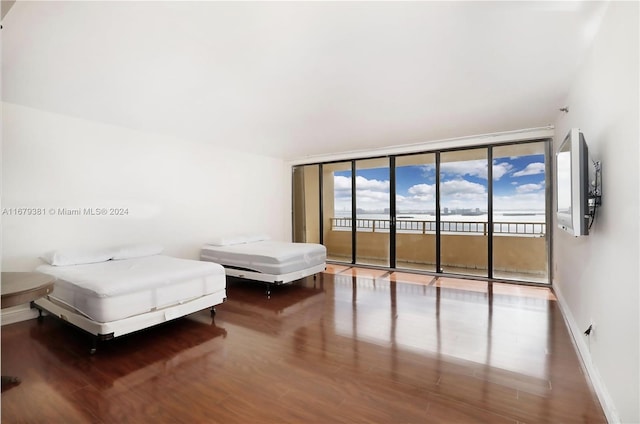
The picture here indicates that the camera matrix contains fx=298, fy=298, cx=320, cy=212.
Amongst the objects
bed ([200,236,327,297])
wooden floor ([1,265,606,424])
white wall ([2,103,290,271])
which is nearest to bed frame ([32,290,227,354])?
wooden floor ([1,265,606,424])

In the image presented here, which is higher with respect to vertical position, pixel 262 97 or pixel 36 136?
pixel 262 97

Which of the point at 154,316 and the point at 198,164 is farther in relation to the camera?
the point at 198,164

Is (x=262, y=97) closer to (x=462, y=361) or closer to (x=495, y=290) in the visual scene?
(x=462, y=361)

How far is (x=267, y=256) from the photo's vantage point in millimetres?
4336

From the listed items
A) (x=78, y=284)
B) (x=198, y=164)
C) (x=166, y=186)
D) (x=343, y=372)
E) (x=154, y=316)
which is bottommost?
(x=343, y=372)

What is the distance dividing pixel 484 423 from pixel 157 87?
12.4 feet

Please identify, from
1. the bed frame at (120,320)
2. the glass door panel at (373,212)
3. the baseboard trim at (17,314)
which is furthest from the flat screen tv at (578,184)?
the baseboard trim at (17,314)

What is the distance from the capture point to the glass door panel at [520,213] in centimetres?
477

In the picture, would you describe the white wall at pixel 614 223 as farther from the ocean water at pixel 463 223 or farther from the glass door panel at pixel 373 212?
the glass door panel at pixel 373 212

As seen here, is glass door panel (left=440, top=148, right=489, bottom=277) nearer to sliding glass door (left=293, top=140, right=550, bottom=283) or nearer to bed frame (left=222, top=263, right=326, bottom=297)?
sliding glass door (left=293, top=140, right=550, bottom=283)

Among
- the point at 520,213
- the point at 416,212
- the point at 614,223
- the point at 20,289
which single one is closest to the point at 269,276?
the point at 20,289

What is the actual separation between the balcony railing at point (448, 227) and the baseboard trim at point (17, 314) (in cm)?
520

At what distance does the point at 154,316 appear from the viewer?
2.89 meters

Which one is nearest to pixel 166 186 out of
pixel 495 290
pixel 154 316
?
pixel 154 316
